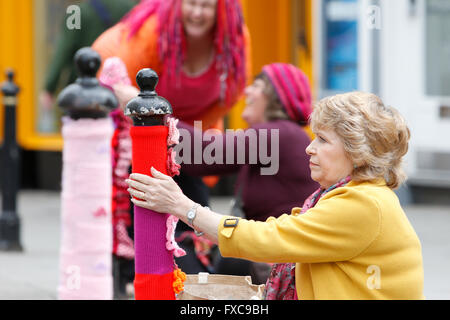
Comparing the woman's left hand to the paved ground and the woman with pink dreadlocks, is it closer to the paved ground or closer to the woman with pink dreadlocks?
the woman with pink dreadlocks

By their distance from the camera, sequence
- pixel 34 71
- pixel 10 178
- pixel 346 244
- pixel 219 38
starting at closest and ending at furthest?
pixel 346 244
pixel 219 38
pixel 10 178
pixel 34 71

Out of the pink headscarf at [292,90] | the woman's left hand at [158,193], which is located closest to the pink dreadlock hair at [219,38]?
the pink headscarf at [292,90]

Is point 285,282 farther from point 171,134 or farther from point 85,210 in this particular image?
point 85,210

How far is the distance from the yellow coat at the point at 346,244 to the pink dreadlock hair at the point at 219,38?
91.2 inches

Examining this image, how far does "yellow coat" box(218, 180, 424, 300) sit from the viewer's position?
2.71 metres

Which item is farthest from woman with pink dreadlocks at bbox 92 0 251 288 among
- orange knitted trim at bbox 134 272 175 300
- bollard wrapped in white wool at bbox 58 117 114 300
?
orange knitted trim at bbox 134 272 175 300

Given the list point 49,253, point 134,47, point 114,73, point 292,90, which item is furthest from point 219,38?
point 49,253

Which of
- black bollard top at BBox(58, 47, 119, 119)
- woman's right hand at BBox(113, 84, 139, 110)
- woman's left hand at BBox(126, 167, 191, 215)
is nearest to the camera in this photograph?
woman's left hand at BBox(126, 167, 191, 215)

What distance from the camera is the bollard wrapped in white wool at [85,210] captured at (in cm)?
468

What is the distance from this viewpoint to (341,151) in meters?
2.84

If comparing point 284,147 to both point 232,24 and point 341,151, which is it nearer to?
point 232,24

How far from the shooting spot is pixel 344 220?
8.91 feet

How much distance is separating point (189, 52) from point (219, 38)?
0.19 metres

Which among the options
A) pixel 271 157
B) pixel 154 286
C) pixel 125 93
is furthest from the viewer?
pixel 271 157
